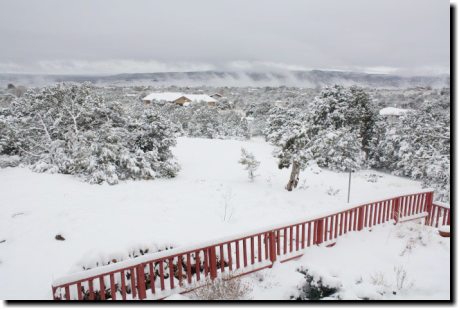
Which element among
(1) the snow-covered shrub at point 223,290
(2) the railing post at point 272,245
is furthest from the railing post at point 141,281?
(2) the railing post at point 272,245

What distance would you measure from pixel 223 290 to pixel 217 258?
1321 millimetres

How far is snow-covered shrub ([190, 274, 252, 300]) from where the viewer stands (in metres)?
4.32

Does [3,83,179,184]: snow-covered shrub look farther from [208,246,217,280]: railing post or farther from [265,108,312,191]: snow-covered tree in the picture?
[208,246,217,280]: railing post

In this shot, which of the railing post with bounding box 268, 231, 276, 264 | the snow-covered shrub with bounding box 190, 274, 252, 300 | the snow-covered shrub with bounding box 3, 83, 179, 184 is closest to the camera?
the snow-covered shrub with bounding box 190, 274, 252, 300

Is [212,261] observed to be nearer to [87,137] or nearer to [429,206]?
[429,206]

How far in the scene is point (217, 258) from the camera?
565 cm

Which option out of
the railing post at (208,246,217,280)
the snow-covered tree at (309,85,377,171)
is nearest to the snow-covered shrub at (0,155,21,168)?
the railing post at (208,246,217,280)

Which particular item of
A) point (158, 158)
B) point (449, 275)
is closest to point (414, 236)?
point (449, 275)

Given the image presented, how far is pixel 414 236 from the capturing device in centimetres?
614

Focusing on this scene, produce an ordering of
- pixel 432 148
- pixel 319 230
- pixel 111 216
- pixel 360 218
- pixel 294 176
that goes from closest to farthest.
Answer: pixel 319 230 < pixel 360 218 < pixel 111 216 < pixel 432 148 < pixel 294 176

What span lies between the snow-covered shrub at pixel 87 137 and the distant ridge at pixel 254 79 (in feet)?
21.7

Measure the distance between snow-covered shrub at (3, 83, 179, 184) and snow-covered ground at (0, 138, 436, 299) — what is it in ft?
4.29

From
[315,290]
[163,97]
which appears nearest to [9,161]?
[315,290]

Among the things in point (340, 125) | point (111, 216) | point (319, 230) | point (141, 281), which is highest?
point (340, 125)
